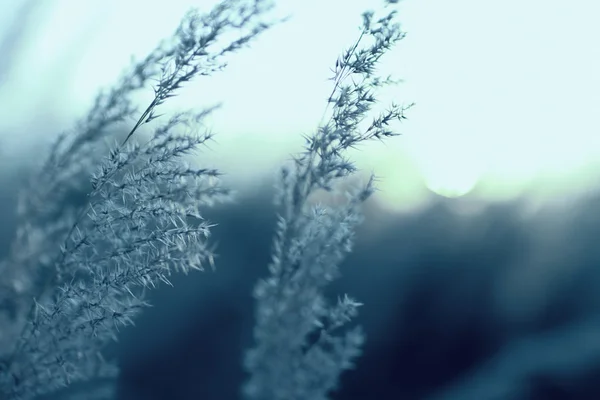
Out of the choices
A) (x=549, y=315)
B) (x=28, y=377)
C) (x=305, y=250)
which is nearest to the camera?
(x=305, y=250)

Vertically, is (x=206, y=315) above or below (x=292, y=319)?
above

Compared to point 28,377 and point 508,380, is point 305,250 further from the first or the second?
point 508,380

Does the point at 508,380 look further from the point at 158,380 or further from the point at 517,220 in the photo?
the point at 158,380

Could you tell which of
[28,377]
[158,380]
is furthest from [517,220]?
[28,377]

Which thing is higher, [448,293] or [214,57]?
[448,293]

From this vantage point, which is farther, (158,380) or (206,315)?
(206,315)

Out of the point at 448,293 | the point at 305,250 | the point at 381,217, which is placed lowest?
the point at 305,250

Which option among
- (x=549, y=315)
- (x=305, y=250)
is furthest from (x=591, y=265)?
(x=305, y=250)

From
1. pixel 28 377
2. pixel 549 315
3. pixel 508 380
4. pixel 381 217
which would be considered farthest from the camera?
pixel 381 217

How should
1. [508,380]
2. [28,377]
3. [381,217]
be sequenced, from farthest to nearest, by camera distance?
[381,217], [508,380], [28,377]
